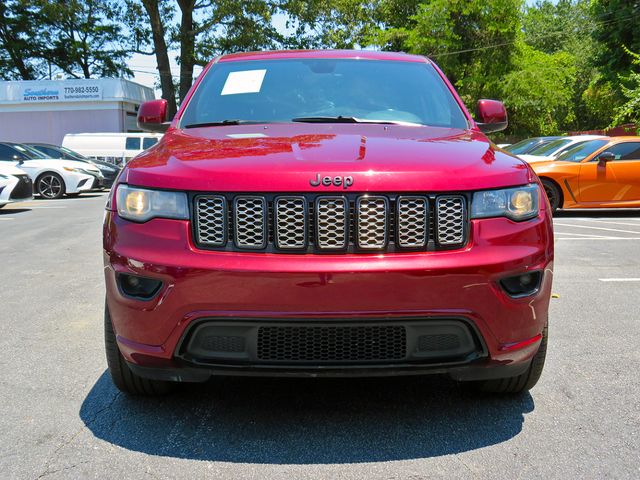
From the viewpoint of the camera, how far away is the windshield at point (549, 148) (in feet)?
40.3

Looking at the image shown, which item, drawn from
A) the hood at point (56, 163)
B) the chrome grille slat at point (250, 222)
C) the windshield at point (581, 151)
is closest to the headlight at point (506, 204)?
the chrome grille slat at point (250, 222)

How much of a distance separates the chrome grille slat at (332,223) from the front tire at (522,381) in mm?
1052

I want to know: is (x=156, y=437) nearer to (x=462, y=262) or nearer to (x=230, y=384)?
(x=230, y=384)

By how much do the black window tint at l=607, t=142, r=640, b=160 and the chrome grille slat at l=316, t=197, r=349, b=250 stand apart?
10694mm

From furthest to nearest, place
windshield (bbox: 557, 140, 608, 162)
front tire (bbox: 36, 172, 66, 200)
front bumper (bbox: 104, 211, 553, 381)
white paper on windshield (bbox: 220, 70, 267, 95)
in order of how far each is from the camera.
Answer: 1. front tire (bbox: 36, 172, 66, 200)
2. windshield (bbox: 557, 140, 608, 162)
3. white paper on windshield (bbox: 220, 70, 267, 95)
4. front bumper (bbox: 104, 211, 553, 381)

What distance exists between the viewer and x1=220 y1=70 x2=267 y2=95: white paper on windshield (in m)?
3.96

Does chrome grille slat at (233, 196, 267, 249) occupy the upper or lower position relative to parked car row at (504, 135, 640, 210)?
upper

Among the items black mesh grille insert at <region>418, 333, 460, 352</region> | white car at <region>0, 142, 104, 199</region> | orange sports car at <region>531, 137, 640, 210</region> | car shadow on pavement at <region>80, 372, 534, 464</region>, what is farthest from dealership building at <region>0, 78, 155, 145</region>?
black mesh grille insert at <region>418, 333, 460, 352</region>

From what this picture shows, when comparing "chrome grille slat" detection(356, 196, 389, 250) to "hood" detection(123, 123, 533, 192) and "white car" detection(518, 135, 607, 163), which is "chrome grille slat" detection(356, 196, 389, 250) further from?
"white car" detection(518, 135, 607, 163)

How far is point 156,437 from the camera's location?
2.78 meters

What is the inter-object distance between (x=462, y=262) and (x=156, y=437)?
1.43 meters

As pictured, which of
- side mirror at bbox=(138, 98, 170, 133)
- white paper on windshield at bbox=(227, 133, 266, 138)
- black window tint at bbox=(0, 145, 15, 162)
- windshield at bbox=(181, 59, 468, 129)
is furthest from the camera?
black window tint at bbox=(0, 145, 15, 162)

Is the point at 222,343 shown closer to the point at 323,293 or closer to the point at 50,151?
the point at 323,293

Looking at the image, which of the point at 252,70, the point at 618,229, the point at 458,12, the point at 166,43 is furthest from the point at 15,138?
the point at 252,70
